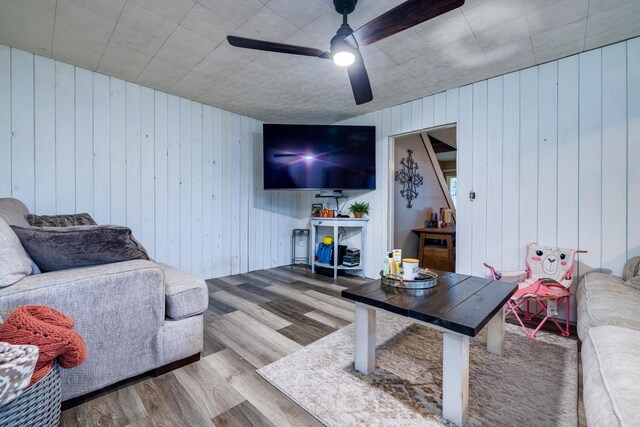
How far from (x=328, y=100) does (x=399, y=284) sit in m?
2.53

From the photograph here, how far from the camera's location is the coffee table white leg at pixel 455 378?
126 centimetres

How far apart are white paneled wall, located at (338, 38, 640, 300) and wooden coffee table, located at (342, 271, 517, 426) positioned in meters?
1.16

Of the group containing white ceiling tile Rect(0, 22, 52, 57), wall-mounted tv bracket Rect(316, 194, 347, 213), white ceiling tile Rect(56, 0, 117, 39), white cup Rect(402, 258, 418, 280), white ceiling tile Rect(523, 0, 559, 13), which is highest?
white ceiling tile Rect(0, 22, 52, 57)

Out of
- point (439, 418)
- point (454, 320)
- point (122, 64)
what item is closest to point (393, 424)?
point (439, 418)

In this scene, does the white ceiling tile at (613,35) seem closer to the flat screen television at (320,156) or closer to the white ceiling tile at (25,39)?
the flat screen television at (320,156)

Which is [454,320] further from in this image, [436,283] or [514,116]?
[514,116]

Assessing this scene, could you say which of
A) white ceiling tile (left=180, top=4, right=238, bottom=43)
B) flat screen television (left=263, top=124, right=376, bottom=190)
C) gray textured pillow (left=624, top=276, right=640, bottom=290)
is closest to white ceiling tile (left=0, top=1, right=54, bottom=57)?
white ceiling tile (left=180, top=4, right=238, bottom=43)

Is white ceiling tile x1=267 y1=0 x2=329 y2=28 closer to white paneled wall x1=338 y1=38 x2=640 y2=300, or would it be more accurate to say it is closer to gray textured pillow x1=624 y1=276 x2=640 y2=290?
white paneled wall x1=338 y1=38 x2=640 y2=300

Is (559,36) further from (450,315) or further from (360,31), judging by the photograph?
(450,315)

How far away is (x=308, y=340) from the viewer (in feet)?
6.82

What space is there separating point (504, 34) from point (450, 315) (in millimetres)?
2149

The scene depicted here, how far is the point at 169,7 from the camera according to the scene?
6.08ft

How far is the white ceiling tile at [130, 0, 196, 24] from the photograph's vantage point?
180 cm

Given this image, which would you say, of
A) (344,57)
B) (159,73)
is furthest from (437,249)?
(159,73)
